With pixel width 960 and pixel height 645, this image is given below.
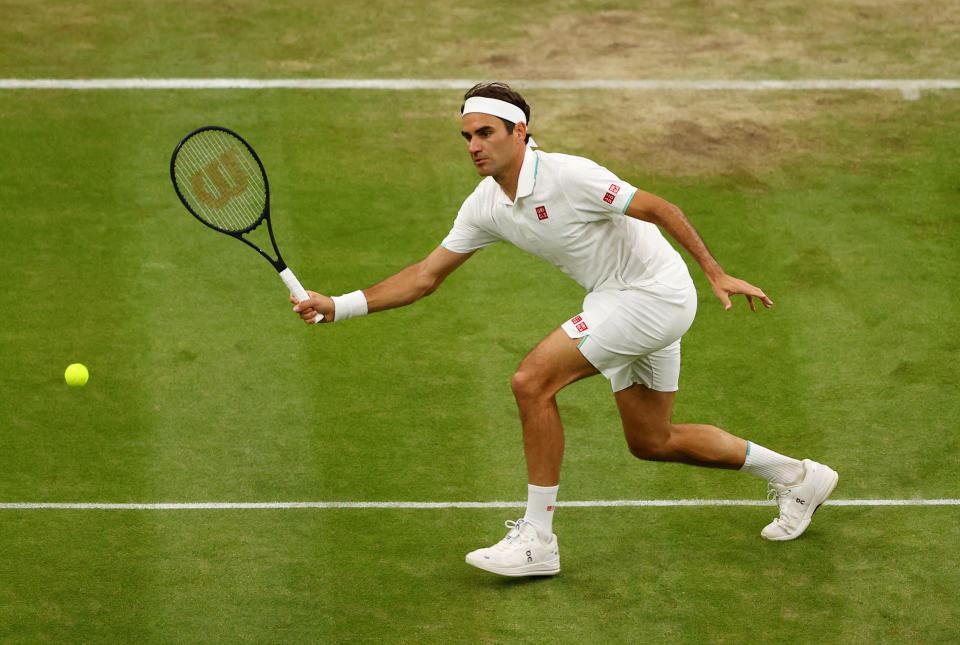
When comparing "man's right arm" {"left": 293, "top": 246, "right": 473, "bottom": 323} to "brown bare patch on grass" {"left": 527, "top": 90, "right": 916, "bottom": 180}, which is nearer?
"man's right arm" {"left": 293, "top": 246, "right": 473, "bottom": 323}

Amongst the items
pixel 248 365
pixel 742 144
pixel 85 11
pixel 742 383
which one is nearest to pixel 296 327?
pixel 248 365

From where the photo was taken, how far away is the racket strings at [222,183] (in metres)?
7.72

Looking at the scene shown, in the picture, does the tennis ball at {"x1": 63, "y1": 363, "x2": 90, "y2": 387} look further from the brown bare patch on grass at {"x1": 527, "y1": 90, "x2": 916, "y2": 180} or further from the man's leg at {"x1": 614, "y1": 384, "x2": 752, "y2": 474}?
the brown bare patch on grass at {"x1": 527, "y1": 90, "x2": 916, "y2": 180}

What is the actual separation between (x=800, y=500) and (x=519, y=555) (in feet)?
4.62

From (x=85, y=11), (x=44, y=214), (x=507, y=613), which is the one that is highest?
(x=85, y=11)

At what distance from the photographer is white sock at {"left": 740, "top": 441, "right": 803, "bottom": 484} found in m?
6.96

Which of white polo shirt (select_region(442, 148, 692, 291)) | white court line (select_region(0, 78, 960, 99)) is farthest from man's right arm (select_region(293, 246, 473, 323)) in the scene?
white court line (select_region(0, 78, 960, 99))

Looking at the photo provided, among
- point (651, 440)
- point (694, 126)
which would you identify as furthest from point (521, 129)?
point (694, 126)

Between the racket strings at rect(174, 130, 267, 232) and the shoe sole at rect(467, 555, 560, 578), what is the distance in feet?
6.48

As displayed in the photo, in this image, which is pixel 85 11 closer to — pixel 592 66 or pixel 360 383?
pixel 592 66

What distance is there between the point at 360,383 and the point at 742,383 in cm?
218

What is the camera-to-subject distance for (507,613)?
6.46 meters

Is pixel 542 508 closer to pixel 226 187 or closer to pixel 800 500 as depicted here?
pixel 800 500

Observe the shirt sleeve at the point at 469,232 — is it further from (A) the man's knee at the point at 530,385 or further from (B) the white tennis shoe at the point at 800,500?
(B) the white tennis shoe at the point at 800,500
